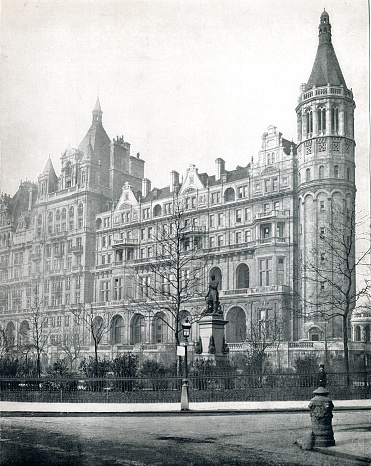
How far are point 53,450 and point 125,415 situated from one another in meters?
6.01

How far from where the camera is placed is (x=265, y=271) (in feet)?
161

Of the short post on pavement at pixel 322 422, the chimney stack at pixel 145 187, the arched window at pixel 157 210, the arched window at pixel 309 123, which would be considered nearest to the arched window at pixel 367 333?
the arched window at pixel 309 123

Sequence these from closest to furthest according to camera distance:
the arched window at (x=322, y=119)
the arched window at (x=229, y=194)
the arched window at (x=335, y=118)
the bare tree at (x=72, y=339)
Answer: the arched window at (x=335, y=118), the arched window at (x=322, y=119), the bare tree at (x=72, y=339), the arched window at (x=229, y=194)

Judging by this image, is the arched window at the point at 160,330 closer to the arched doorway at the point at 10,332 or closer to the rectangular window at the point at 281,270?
the rectangular window at the point at 281,270

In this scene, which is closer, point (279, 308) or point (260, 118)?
point (260, 118)

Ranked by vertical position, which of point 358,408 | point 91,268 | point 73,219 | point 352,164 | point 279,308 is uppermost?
point 352,164

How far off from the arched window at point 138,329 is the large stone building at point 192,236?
4.0 inches

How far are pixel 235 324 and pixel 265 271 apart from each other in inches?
250

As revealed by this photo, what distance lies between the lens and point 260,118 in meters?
33.7

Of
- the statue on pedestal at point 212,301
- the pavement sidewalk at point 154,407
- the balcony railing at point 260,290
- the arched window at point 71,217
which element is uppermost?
the arched window at point 71,217

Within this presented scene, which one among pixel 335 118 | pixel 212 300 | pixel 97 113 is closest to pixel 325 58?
pixel 97 113

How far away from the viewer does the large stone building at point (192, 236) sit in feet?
141

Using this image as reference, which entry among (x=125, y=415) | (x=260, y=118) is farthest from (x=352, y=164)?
(x=125, y=415)

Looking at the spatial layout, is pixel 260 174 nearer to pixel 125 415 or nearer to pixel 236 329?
pixel 236 329
